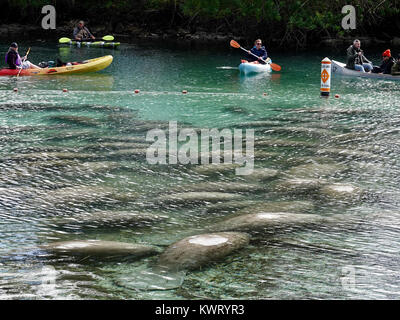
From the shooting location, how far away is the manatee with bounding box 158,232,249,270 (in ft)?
16.7

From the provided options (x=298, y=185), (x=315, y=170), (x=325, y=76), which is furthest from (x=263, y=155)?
(x=325, y=76)

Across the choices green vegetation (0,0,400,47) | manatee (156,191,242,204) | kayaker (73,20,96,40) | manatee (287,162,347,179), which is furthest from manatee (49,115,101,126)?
green vegetation (0,0,400,47)

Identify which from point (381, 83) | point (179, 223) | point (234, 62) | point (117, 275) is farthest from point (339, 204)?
point (234, 62)

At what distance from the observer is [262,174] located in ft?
26.2

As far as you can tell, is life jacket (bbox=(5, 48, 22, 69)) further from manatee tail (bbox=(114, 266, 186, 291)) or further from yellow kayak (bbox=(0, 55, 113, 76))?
manatee tail (bbox=(114, 266, 186, 291))

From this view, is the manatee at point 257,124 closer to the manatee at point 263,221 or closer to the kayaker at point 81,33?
the manatee at point 263,221

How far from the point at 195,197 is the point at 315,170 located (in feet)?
6.59

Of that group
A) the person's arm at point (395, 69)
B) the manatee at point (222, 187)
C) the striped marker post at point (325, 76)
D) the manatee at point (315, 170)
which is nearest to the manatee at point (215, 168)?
the manatee at point (222, 187)

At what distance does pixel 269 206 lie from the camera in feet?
21.9

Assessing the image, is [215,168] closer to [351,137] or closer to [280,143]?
[280,143]

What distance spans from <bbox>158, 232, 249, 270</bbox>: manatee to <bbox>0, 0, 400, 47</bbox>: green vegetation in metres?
25.0

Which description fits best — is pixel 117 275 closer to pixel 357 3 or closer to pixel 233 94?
pixel 233 94

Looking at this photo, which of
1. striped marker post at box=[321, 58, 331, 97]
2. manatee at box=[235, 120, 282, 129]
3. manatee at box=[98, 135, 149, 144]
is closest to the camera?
manatee at box=[98, 135, 149, 144]

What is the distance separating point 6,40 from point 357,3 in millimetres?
17054
